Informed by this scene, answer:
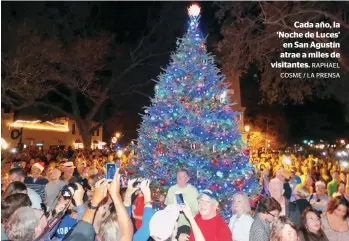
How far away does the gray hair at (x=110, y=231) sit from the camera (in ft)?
12.6

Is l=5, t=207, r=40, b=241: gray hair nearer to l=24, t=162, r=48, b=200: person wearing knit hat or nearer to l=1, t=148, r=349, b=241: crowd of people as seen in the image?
l=1, t=148, r=349, b=241: crowd of people

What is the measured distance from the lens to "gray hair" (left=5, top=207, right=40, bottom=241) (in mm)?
3154

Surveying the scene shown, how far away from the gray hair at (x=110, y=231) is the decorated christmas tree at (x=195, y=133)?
4543mm

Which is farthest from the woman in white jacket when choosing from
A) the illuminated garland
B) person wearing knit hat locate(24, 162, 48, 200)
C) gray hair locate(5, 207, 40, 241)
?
the illuminated garland

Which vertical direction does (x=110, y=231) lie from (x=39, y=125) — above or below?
below

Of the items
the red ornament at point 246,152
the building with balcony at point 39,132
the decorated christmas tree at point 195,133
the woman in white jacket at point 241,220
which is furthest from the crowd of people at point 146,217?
the building with balcony at point 39,132

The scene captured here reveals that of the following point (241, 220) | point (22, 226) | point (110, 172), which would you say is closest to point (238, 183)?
point (241, 220)

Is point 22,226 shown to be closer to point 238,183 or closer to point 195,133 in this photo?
point 195,133

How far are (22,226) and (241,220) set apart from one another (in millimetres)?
2924

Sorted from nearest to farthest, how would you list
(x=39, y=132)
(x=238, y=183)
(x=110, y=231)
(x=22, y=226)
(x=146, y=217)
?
(x=22, y=226)
(x=110, y=231)
(x=146, y=217)
(x=238, y=183)
(x=39, y=132)

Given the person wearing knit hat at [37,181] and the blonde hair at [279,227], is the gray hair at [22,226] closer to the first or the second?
the blonde hair at [279,227]

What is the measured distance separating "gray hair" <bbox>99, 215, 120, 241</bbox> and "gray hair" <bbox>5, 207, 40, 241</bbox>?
77cm

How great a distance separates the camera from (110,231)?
388 centimetres

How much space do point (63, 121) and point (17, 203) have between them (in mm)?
47783
